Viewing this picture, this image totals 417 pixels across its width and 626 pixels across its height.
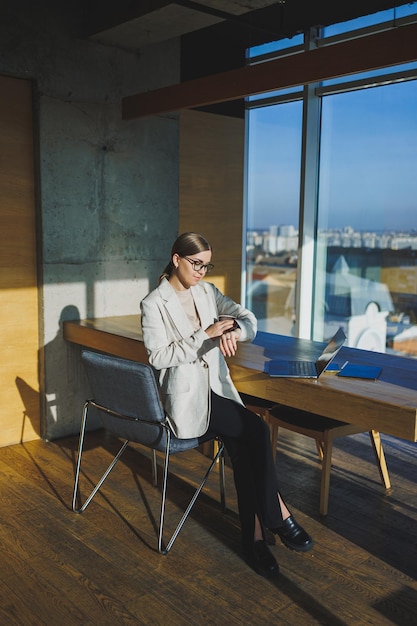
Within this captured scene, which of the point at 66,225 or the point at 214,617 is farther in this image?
the point at 66,225

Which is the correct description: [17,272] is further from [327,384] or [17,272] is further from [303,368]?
[327,384]

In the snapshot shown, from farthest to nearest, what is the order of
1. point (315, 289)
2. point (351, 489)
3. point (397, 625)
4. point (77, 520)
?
point (315, 289) < point (351, 489) < point (77, 520) < point (397, 625)

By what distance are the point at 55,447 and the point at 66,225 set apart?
1.49 meters

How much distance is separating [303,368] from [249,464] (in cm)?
53

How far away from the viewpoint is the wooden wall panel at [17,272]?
13.8ft

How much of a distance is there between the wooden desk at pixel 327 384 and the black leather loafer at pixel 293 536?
0.53m

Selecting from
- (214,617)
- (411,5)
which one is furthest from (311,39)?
(214,617)

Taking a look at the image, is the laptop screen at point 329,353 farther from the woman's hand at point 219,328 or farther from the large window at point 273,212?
the large window at point 273,212

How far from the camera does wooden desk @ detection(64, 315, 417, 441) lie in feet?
8.78

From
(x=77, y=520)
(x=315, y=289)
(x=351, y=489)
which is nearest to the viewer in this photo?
(x=77, y=520)

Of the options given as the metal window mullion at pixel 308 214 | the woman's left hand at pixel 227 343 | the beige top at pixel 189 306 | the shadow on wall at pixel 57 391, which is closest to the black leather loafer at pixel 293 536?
the woman's left hand at pixel 227 343

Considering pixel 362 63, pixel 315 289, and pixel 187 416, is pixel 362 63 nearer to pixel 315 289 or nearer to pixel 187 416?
pixel 187 416

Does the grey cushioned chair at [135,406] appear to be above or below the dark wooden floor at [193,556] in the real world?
above

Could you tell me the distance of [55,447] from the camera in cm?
437
